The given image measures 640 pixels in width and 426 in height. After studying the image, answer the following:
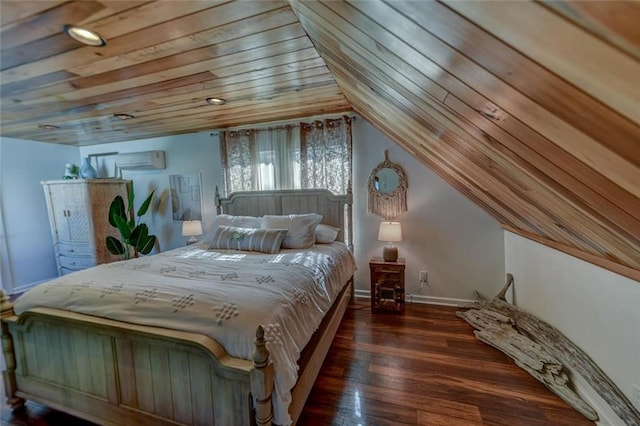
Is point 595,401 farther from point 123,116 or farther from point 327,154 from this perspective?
point 123,116

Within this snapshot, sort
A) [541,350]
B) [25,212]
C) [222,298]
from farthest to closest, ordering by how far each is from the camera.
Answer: [25,212] < [541,350] < [222,298]

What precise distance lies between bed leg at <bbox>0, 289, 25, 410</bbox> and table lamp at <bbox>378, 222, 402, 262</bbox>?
308 cm

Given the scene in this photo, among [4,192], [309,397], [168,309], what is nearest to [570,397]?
[309,397]

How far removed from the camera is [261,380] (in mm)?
1156

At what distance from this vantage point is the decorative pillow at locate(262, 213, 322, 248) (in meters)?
2.87

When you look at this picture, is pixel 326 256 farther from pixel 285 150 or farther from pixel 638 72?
pixel 638 72

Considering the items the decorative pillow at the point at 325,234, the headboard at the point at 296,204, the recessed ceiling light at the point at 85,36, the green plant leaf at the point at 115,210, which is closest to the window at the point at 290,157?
the headboard at the point at 296,204

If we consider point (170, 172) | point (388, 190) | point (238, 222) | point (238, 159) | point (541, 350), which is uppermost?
point (238, 159)

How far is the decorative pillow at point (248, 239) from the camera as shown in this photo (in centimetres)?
272

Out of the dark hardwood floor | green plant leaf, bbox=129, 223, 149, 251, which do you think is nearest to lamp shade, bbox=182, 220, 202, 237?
green plant leaf, bbox=129, 223, 149, 251

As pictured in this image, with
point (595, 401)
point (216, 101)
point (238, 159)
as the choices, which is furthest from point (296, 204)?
point (595, 401)

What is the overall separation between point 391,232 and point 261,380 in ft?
6.96

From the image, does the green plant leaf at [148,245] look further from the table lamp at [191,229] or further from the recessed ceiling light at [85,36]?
the recessed ceiling light at [85,36]

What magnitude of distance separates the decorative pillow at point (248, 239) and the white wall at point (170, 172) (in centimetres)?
123
